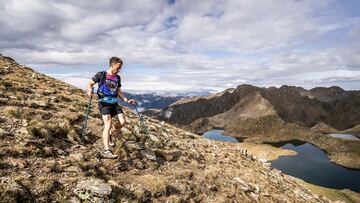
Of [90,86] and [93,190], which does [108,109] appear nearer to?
[90,86]

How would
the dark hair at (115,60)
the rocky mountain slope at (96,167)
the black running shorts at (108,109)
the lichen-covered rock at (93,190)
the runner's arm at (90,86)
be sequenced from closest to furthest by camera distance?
1. the lichen-covered rock at (93,190)
2. the rocky mountain slope at (96,167)
3. the runner's arm at (90,86)
4. the dark hair at (115,60)
5. the black running shorts at (108,109)

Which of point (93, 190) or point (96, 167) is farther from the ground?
point (96, 167)

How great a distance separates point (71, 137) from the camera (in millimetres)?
14977

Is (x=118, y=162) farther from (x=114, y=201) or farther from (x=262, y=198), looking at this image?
(x=262, y=198)

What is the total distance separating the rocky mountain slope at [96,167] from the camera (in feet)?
34.0

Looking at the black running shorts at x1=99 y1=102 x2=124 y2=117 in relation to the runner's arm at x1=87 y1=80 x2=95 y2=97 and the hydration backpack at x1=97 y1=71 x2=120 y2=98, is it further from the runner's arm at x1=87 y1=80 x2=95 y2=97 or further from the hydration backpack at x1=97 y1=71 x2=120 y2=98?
the runner's arm at x1=87 y1=80 x2=95 y2=97

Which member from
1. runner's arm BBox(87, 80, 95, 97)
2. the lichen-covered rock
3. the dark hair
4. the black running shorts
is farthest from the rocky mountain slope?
the dark hair

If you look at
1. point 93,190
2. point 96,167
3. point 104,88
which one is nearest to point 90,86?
point 104,88

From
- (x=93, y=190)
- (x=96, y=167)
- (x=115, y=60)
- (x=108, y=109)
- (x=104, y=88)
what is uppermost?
(x=115, y=60)

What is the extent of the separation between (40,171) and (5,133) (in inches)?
125

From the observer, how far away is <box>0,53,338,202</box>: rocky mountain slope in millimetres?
10375

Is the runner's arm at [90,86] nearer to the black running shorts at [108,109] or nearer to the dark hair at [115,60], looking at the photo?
the black running shorts at [108,109]

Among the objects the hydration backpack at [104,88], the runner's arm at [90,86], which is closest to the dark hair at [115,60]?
the hydration backpack at [104,88]

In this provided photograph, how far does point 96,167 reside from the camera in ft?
41.2
